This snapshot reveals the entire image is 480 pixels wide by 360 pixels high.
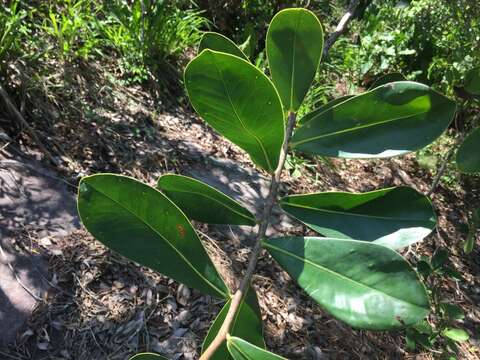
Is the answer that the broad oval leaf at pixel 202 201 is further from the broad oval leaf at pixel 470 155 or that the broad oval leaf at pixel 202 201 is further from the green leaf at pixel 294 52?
the broad oval leaf at pixel 470 155

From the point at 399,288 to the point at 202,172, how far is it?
209 cm

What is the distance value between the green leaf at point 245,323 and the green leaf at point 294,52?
0.32 metres

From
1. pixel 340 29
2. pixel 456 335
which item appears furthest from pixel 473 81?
pixel 456 335

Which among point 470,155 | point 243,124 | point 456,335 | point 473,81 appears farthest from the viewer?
point 456,335

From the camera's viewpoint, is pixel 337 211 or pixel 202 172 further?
pixel 202 172

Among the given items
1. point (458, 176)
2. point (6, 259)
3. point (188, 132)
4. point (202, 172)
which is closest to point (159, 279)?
point (6, 259)

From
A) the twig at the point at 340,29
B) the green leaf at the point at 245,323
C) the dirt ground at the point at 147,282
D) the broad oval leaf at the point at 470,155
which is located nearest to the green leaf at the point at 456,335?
the dirt ground at the point at 147,282

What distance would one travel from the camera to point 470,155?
0.89 m

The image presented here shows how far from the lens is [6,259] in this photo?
5.74 feet

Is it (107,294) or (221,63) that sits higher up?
(221,63)

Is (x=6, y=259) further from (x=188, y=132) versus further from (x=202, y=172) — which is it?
(x=188, y=132)

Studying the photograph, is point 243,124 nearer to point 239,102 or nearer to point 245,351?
point 239,102

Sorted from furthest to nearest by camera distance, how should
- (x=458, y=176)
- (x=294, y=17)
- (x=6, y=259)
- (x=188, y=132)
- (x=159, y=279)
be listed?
(x=458, y=176) → (x=188, y=132) → (x=159, y=279) → (x=6, y=259) → (x=294, y=17)

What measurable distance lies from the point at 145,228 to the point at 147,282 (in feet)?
4.46
